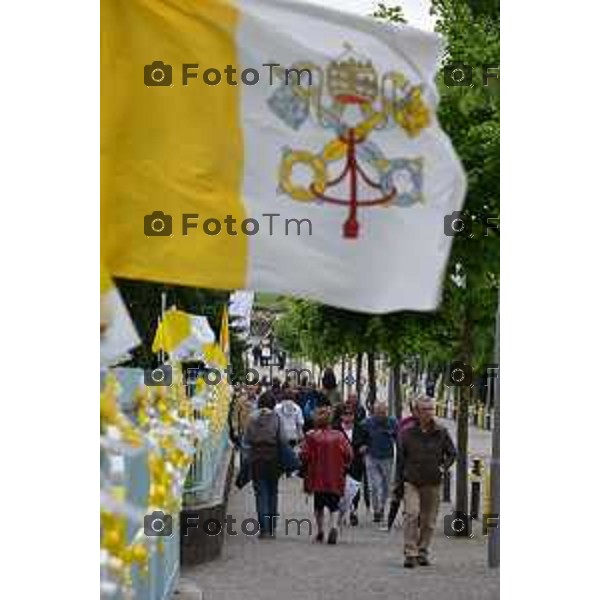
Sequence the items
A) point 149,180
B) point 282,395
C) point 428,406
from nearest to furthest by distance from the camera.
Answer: point 149,180 < point 428,406 < point 282,395

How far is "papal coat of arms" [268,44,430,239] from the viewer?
5.81 meters

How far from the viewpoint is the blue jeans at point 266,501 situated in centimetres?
1895

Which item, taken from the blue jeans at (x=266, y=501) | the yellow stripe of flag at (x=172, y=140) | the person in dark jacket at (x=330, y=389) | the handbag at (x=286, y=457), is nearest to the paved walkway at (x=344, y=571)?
the blue jeans at (x=266, y=501)

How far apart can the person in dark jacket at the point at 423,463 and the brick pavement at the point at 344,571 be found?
563 mm

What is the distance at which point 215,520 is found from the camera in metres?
17.1

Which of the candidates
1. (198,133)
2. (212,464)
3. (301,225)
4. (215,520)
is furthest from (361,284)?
(212,464)

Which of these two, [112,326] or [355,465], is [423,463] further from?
[112,326]

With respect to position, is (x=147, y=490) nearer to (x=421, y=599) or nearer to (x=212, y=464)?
(x=421, y=599)

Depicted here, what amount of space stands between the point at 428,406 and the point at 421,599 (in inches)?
72.6

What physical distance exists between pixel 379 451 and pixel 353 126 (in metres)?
14.7

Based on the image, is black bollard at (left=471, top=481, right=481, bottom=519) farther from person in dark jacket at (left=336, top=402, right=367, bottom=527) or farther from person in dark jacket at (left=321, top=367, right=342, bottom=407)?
person in dark jacket at (left=321, top=367, right=342, bottom=407)

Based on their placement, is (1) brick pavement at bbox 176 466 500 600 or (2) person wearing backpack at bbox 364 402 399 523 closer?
(1) brick pavement at bbox 176 466 500 600

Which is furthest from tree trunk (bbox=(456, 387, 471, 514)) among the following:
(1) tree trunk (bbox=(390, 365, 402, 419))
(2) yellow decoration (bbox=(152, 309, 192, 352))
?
(1) tree trunk (bbox=(390, 365, 402, 419))

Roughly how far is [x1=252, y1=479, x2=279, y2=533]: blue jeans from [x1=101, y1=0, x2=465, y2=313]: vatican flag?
1320 centimetres
